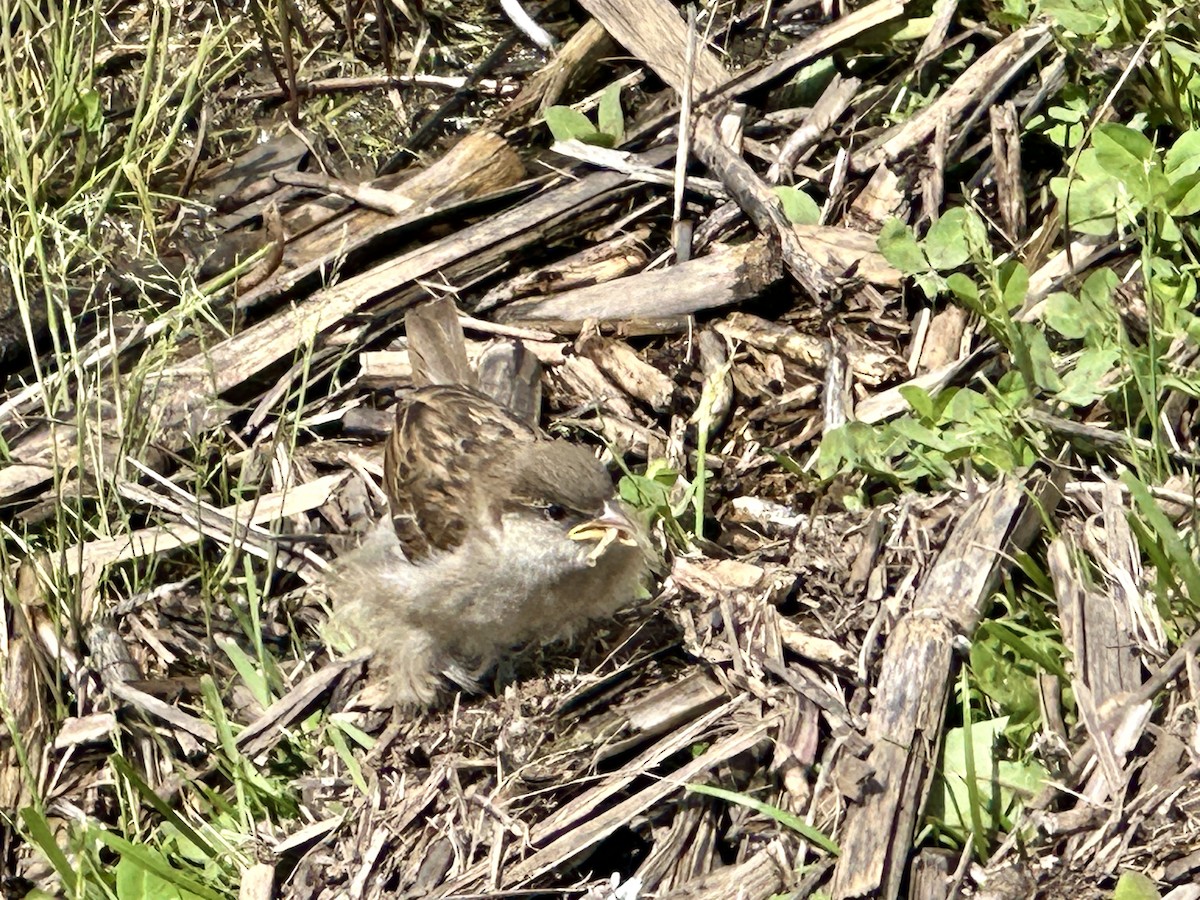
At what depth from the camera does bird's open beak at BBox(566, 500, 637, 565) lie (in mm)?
4328

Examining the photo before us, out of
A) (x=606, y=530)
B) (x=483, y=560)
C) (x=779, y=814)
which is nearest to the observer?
(x=779, y=814)

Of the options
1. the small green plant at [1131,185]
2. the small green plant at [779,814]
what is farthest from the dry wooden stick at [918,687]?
the small green plant at [1131,185]

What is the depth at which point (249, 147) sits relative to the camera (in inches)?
243

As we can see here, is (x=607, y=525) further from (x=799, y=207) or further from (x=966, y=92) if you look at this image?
(x=966, y=92)

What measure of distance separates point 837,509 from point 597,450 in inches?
37.3

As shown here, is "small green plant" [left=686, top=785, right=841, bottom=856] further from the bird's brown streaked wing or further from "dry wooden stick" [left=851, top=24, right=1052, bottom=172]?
"dry wooden stick" [left=851, top=24, right=1052, bottom=172]

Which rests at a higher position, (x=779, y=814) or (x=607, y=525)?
(x=607, y=525)

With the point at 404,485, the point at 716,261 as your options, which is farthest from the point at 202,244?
the point at 716,261

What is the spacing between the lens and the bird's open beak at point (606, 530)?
14.2 ft

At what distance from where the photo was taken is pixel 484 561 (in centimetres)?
452

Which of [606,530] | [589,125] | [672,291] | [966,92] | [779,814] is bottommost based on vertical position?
[779,814]

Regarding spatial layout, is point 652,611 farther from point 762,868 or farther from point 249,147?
point 249,147

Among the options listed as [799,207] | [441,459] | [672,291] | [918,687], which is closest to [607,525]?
[441,459]

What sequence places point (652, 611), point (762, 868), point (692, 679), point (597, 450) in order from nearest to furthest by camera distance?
1. point (762, 868)
2. point (692, 679)
3. point (652, 611)
4. point (597, 450)
